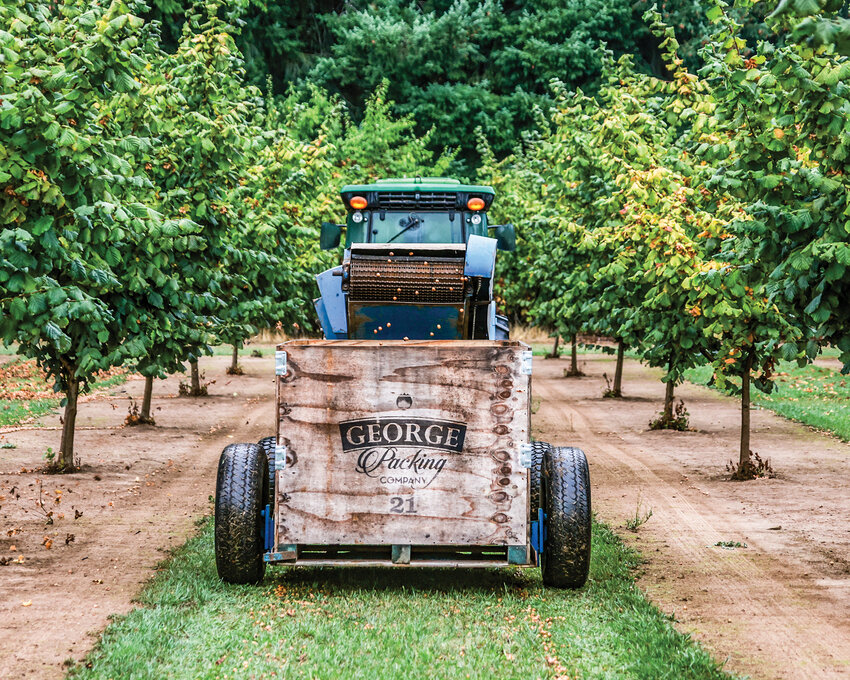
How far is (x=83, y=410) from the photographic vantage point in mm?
17984

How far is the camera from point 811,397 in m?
21.0

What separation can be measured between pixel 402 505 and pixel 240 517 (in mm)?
1050

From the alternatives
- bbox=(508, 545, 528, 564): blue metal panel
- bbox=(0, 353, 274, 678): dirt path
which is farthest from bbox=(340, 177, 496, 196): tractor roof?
bbox=(508, 545, 528, 564): blue metal panel

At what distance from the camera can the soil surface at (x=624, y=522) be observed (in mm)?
6160

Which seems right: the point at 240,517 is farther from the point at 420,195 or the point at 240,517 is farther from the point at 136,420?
the point at 136,420

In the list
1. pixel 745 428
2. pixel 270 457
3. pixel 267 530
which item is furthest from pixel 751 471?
pixel 267 530

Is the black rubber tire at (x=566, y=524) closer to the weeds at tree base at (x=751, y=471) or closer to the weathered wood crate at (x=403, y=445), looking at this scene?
the weathered wood crate at (x=403, y=445)

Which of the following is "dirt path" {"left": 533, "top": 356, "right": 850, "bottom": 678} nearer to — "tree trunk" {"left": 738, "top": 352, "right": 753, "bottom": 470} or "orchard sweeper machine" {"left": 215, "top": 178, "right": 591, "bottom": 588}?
"tree trunk" {"left": 738, "top": 352, "right": 753, "bottom": 470}

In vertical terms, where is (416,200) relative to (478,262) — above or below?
above

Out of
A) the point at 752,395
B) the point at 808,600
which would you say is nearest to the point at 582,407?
the point at 752,395

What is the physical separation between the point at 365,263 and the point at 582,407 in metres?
11.3

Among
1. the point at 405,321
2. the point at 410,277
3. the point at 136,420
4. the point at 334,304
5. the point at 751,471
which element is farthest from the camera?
the point at 136,420

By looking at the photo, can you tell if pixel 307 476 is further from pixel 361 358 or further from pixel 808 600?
pixel 808 600

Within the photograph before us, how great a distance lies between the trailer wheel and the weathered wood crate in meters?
0.31
